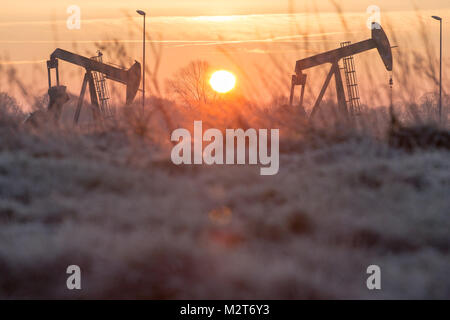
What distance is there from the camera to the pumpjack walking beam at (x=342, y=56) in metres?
28.1

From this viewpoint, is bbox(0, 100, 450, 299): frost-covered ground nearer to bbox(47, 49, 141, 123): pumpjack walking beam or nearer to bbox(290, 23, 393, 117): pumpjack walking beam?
bbox(290, 23, 393, 117): pumpjack walking beam

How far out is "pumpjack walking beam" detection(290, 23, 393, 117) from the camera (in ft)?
92.1

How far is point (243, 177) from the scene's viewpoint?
11727 mm

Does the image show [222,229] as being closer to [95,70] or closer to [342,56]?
[342,56]

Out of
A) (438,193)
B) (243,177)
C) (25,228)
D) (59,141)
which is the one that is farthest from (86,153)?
(438,193)

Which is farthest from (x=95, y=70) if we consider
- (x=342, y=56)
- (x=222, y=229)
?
(x=222, y=229)

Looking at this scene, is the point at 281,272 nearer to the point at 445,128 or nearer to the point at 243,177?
the point at 243,177

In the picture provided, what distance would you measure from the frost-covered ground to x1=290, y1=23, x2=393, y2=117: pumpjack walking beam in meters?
15.5

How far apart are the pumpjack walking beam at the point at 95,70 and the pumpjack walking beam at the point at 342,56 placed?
7.04 metres

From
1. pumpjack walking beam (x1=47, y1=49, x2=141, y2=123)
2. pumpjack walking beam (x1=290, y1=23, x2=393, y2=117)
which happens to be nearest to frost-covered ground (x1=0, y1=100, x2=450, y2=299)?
pumpjack walking beam (x1=290, y1=23, x2=393, y2=117)

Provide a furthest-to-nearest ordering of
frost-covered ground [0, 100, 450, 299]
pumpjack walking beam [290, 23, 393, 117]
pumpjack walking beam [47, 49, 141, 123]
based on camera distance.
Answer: pumpjack walking beam [47, 49, 141, 123] → pumpjack walking beam [290, 23, 393, 117] → frost-covered ground [0, 100, 450, 299]

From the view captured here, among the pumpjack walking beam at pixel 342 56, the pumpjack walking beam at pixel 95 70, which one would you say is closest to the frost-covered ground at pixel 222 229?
the pumpjack walking beam at pixel 342 56

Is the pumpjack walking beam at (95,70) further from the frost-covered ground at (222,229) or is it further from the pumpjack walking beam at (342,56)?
the frost-covered ground at (222,229)

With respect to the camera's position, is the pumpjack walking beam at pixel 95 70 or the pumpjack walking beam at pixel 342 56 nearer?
the pumpjack walking beam at pixel 342 56
